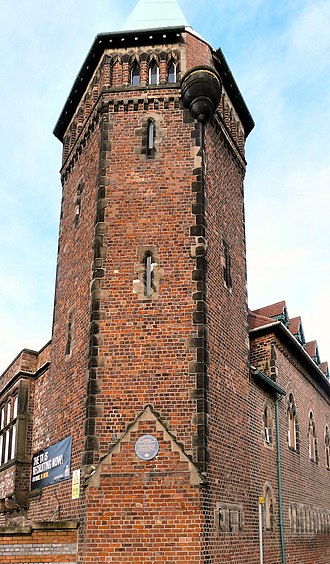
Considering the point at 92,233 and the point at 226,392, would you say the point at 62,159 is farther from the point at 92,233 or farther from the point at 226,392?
the point at 226,392

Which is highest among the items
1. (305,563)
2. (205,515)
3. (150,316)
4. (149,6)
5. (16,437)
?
(149,6)

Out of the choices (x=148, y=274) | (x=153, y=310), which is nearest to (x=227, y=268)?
(x=148, y=274)

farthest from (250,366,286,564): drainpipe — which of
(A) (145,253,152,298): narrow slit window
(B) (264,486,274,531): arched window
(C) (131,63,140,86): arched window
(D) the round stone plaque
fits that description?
Result: (C) (131,63,140,86): arched window

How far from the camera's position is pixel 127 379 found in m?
13.7

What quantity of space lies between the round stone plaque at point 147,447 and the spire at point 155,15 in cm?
1089

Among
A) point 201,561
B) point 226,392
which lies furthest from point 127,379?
point 201,561

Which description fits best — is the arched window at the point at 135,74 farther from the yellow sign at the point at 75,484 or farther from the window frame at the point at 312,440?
the window frame at the point at 312,440

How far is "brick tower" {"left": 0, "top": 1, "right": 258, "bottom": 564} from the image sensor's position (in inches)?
496

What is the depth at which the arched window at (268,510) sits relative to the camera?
1703cm

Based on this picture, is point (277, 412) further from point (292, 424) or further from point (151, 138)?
point (151, 138)

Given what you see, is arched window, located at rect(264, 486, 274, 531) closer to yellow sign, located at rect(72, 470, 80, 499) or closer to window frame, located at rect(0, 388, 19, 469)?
yellow sign, located at rect(72, 470, 80, 499)

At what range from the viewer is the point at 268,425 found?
1861 centimetres

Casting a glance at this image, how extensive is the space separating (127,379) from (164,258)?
2.97m

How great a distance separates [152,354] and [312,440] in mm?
13241
